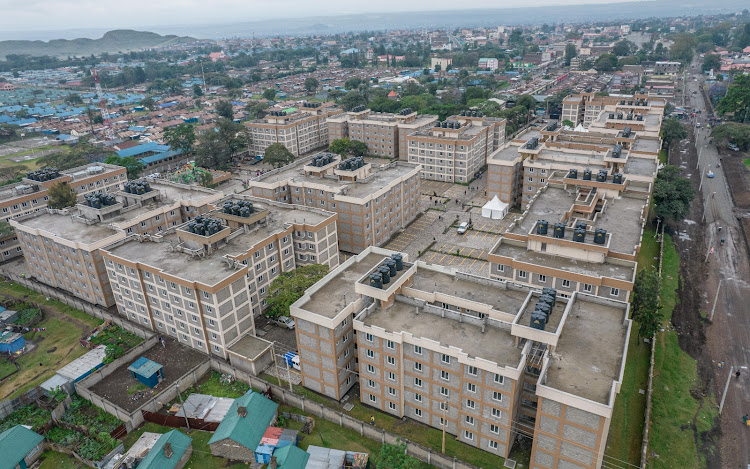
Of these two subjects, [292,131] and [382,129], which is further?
[292,131]

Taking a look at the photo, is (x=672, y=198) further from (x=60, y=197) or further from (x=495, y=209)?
(x=60, y=197)

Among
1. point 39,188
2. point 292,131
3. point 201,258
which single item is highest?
point 39,188

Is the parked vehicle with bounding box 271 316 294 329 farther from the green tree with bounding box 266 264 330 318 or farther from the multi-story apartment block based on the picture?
the multi-story apartment block

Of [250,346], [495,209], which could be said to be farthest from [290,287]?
[495,209]

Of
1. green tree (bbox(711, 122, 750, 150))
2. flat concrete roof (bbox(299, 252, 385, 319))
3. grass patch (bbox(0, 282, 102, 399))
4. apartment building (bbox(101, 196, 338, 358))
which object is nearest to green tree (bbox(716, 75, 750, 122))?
green tree (bbox(711, 122, 750, 150))

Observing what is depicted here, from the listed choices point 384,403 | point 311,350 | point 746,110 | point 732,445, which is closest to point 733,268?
point 732,445

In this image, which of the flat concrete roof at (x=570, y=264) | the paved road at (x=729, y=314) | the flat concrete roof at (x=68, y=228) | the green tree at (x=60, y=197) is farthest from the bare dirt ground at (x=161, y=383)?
the paved road at (x=729, y=314)

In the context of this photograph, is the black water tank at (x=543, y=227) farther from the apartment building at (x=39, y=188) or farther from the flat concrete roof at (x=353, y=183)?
the apartment building at (x=39, y=188)
